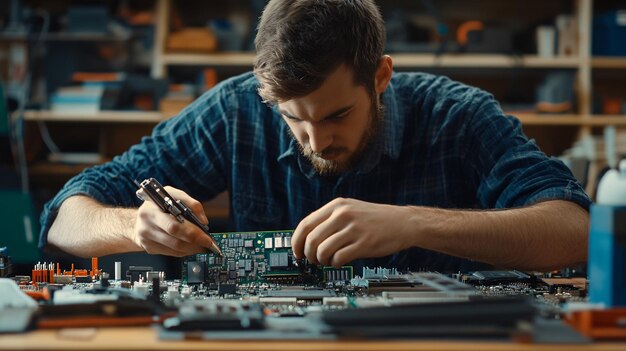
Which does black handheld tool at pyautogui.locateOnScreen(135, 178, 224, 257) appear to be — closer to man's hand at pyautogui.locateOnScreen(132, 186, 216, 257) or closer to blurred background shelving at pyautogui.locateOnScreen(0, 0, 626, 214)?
man's hand at pyautogui.locateOnScreen(132, 186, 216, 257)

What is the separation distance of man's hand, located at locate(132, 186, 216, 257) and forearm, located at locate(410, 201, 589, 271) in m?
0.38

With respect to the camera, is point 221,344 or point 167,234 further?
point 167,234

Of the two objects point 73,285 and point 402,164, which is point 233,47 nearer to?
point 402,164

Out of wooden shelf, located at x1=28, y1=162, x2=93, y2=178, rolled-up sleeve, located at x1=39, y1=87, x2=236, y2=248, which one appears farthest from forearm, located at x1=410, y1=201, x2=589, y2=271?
wooden shelf, located at x1=28, y1=162, x2=93, y2=178

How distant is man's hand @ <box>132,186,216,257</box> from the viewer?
4.34 feet

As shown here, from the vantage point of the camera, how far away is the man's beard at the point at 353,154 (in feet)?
5.75

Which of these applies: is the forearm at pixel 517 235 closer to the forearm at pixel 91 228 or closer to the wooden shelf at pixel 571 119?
the forearm at pixel 91 228

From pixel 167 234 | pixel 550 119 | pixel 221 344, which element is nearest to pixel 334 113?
pixel 167 234

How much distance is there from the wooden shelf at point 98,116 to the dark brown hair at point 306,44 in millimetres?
2413

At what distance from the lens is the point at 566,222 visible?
4.92 ft

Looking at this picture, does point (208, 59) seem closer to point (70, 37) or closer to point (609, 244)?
point (70, 37)

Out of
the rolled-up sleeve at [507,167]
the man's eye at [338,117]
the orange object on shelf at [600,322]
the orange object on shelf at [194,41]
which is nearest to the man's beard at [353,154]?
the man's eye at [338,117]

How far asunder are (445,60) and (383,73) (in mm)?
2212

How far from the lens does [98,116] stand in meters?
3.93
